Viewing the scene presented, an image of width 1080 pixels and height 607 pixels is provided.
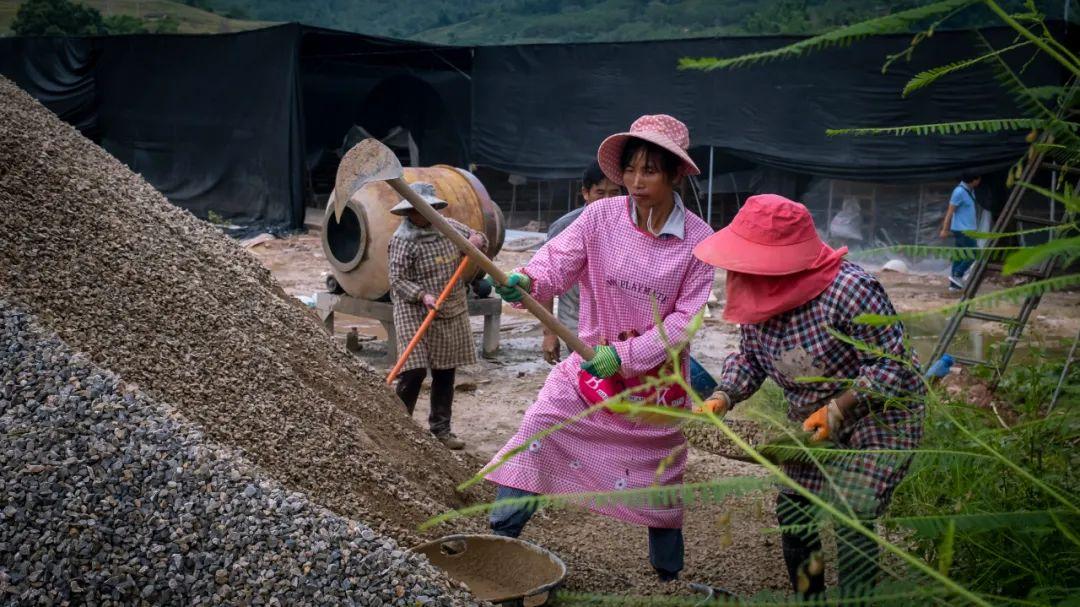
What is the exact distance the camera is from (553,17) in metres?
24.0

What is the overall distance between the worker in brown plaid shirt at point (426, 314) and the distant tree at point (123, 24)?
17497 millimetres

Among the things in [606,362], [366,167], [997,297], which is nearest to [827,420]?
[606,362]

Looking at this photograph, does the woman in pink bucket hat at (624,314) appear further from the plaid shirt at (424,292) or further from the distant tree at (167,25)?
the distant tree at (167,25)

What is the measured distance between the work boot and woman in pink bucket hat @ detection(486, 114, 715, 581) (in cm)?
201

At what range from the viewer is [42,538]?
7.44 ft

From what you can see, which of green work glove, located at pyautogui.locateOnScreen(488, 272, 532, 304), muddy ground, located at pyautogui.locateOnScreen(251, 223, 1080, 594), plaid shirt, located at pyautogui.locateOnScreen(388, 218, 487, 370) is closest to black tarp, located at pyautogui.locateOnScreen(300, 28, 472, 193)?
muddy ground, located at pyautogui.locateOnScreen(251, 223, 1080, 594)

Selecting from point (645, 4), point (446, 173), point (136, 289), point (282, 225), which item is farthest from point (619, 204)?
point (645, 4)

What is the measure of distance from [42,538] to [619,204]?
183 centimetres

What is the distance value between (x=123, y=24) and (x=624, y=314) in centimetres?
2079

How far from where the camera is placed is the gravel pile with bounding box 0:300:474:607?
87.0 inches

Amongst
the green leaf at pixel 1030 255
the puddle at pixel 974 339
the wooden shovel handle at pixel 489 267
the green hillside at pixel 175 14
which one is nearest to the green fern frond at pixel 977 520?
the green leaf at pixel 1030 255

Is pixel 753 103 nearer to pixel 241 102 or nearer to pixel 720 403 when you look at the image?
pixel 241 102

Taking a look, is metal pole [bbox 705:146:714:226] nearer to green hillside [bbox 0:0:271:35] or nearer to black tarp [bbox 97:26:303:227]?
black tarp [bbox 97:26:303:227]

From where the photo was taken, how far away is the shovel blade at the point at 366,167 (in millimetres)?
3178
